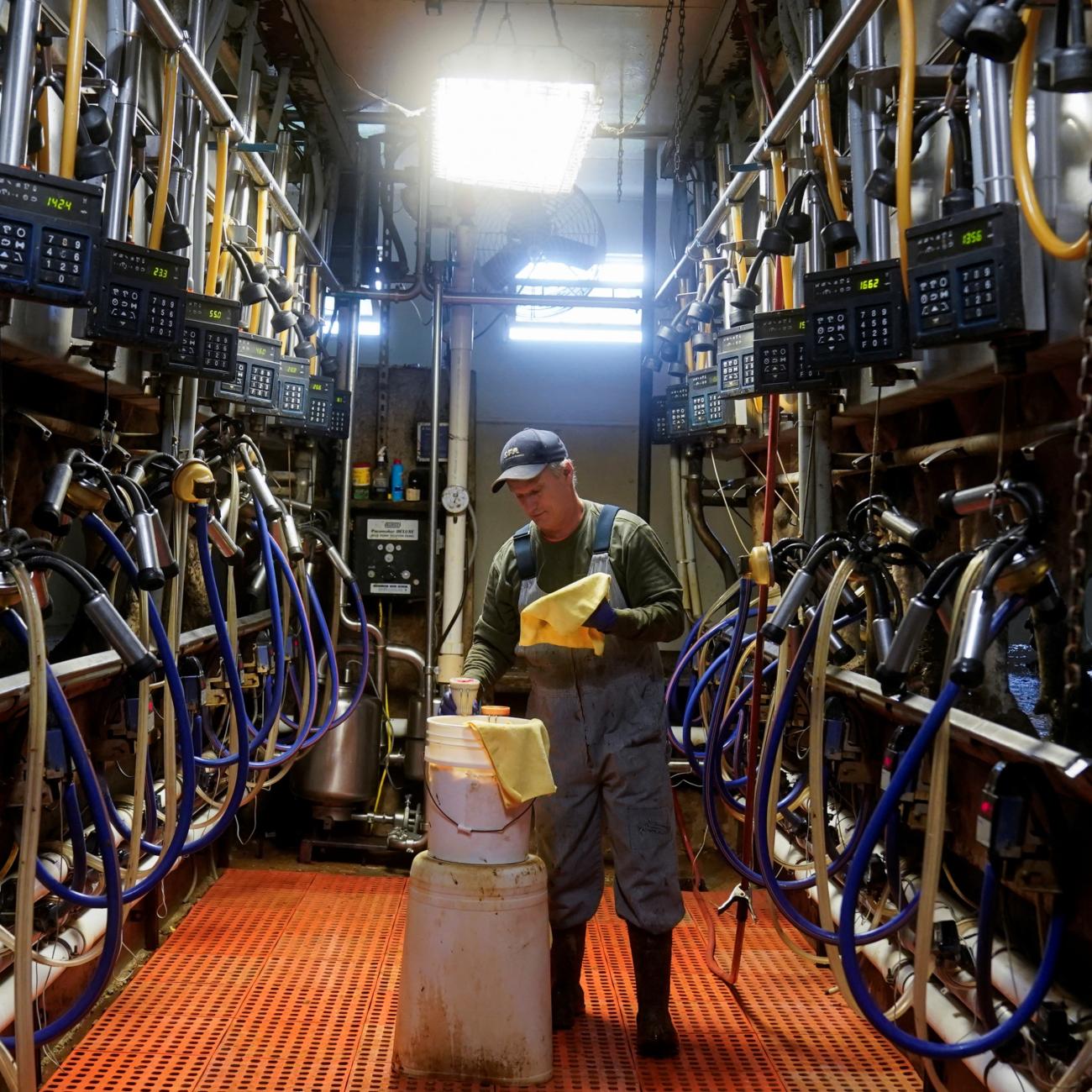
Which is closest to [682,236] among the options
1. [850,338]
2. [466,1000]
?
[850,338]

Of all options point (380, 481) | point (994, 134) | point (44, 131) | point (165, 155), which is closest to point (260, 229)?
point (165, 155)

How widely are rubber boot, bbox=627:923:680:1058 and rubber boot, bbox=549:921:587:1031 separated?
0.56 feet

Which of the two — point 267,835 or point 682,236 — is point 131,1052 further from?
point 682,236

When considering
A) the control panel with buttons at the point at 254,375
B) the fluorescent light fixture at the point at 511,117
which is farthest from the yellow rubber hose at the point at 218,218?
the fluorescent light fixture at the point at 511,117

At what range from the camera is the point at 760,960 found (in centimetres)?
356

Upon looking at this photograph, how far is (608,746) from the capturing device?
2883 millimetres

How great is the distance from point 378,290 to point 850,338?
12.2ft

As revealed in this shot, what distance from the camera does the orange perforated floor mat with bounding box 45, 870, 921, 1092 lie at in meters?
2.64

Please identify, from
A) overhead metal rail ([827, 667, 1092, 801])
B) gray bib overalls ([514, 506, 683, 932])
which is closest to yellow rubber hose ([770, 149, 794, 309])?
gray bib overalls ([514, 506, 683, 932])

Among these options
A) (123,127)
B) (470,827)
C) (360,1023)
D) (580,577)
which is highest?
(123,127)

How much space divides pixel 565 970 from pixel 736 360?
2.16 m

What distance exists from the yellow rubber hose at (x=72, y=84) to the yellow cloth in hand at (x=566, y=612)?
58.2 inches

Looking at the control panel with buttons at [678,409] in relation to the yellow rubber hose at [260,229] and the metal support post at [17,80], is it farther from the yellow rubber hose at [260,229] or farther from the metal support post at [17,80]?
the metal support post at [17,80]

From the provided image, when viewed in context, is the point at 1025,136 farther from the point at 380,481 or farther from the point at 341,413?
the point at 380,481
